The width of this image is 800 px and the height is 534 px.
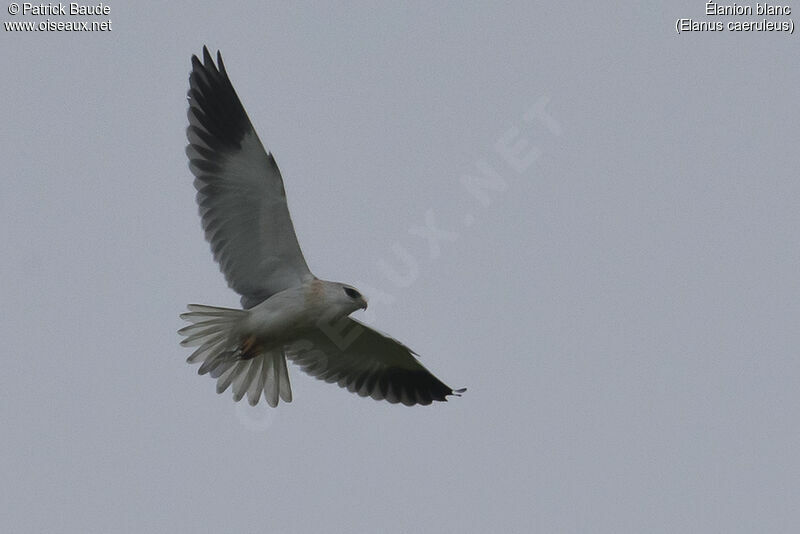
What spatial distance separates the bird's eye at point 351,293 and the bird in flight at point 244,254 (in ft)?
0.05

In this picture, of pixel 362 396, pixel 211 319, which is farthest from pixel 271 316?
pixel 362 396

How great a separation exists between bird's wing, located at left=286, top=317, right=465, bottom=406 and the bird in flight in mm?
173

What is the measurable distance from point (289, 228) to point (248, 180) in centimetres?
50

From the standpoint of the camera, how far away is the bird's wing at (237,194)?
9.17 m

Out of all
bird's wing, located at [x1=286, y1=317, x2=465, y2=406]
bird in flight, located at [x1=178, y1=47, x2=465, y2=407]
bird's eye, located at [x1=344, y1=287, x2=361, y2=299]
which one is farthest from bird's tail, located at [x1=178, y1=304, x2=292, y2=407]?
bird's eye, located at [x1=344, y1=287, x2=361, y2=299]

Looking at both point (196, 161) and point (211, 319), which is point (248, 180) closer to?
point (196, 161)

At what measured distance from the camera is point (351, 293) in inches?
353

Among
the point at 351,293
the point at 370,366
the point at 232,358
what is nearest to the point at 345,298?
the point at 351,293

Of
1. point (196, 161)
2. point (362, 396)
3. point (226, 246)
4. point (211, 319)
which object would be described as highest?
point (196, 161)

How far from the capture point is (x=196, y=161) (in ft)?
30.5

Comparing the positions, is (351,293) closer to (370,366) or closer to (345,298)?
(345,298)

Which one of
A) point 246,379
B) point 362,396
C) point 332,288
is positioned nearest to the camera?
point 332,288

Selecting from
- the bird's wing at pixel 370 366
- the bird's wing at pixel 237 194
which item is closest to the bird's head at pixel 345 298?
the bird's wing at pixel 237 194

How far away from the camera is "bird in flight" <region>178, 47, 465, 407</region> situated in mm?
9094
